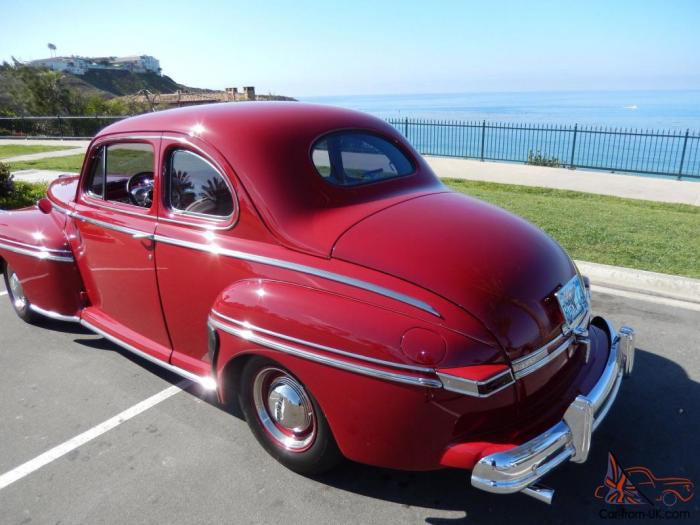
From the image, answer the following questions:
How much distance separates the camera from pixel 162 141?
3.10 m

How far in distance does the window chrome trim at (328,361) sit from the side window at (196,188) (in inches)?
25.7

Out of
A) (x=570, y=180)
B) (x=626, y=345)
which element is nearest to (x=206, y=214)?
(x=626, y=345)

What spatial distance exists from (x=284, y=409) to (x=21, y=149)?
18.5 m

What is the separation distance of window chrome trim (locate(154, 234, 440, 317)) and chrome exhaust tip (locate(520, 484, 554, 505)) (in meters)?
0.81

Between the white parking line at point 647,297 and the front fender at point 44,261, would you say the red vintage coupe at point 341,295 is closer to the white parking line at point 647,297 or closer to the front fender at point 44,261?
the front fender at point 44,261

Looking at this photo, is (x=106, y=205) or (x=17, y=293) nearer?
(x=106, y=205)

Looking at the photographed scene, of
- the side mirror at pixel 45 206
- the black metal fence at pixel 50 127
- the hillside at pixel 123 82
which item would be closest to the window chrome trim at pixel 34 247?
the side mirror at pixel 45 206

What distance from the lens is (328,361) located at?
90.8 inches

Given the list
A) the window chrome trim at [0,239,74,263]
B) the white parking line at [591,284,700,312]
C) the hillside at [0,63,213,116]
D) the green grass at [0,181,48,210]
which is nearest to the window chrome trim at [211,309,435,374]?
the window chrome trim at [0,239,74,263]

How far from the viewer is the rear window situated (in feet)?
10.0

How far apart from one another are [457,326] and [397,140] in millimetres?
1836

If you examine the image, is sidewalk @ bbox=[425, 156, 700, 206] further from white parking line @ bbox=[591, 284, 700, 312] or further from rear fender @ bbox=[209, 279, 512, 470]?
rear fender @ bbox=[209, 279, 512, 470]

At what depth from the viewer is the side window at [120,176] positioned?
3.55 meters

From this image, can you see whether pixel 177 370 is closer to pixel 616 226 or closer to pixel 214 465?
pixel 214 465
